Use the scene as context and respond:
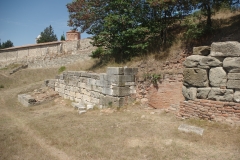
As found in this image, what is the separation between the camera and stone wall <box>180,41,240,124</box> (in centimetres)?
514

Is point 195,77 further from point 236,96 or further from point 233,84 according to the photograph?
point 236,96

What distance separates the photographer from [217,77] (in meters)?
5.47

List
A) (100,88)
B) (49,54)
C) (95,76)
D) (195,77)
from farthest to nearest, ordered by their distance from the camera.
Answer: (49,54) < (95,76) < (100,88) < (195,77)

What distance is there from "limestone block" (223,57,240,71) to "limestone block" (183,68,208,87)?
0.59 metres

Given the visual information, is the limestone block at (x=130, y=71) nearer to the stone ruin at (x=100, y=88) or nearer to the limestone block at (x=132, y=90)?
the stone ruin at (x=100, y=88)

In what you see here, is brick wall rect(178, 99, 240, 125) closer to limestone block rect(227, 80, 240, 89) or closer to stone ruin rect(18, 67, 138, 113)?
limestone block rect(227, 80, 240, 89)

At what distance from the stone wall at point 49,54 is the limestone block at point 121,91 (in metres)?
15.2

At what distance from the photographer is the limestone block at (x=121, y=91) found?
836cm

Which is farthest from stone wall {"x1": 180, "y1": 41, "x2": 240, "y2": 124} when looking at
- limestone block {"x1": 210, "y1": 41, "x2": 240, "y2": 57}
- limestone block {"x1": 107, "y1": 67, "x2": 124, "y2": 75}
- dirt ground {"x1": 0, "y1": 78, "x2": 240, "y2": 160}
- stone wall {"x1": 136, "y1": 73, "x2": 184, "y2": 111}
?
limestone block {"x1": 107, "y1": 67, "x2": 124, "y2": 75}

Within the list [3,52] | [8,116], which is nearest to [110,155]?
[8,116]

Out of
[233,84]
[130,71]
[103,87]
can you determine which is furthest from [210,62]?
[103,87]

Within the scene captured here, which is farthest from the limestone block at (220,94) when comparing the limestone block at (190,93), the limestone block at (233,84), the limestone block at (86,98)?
the limestone block at (86,98)

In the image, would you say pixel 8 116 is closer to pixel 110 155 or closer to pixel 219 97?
pixel 110 155

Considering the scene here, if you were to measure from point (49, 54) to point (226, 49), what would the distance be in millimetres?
32037
